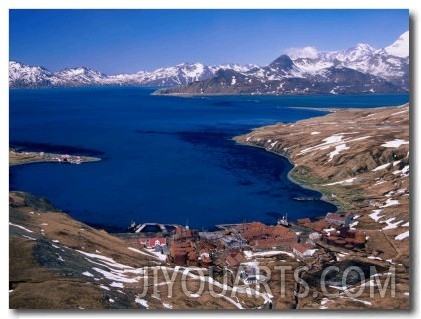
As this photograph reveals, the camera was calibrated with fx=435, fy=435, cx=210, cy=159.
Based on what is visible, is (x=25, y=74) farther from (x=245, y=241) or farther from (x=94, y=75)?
(x=245, y=241)

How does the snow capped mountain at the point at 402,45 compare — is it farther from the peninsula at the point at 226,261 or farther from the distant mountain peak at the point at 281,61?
the distant mountain peak at the point at 281,61

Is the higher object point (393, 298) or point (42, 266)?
point (42, 266)

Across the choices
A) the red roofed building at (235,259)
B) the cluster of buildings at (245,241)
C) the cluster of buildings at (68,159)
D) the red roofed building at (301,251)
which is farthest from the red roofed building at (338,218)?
the cluster of buildings at (68,159)

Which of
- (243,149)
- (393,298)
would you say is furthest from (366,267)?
(243,149)

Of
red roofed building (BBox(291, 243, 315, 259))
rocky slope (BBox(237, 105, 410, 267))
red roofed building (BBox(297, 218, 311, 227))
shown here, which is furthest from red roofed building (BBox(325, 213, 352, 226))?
red roofed building (BBox(291, 243, 315, 259))

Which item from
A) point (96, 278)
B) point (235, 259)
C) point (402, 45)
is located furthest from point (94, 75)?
point (402, 45)

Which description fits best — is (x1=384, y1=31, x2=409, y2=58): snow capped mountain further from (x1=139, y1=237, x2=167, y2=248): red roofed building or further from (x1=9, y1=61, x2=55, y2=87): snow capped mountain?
(x1=9, y1=61, x2=55, y2=87): snow capped mountain
